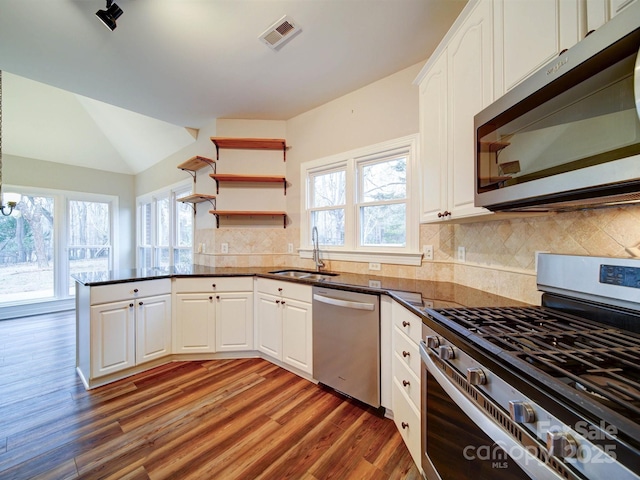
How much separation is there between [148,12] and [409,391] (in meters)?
2.94

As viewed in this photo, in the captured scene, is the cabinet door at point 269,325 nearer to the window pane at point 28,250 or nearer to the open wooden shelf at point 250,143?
the open wooden shelf at point 250,143

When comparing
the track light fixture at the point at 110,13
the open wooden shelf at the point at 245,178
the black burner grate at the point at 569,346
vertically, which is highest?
the track light fixture at the point at 110,13

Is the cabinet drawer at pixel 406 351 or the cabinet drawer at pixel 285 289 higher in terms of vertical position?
Answer: the cabinet drawer at pixel 285 289

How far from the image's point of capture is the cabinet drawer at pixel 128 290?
2111 millimetres

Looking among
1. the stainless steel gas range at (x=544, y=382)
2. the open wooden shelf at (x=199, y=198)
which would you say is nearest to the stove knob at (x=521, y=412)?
the stainless steel gas range at (x=544, y=382)

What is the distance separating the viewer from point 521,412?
2.06 ft

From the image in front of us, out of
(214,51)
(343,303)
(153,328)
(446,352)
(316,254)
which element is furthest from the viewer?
(316,254)

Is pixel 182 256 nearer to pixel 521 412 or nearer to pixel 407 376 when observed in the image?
pixel 407 376

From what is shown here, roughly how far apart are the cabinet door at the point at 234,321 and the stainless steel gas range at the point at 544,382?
186 cm

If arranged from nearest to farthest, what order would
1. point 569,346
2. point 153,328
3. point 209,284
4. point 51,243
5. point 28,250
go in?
1. point 569,346
2. point 153,328
3. point 209,284
4. point 28,250
5. point 51,243

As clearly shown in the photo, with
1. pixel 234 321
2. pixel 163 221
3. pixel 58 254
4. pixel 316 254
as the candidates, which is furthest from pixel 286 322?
pixel 58 254

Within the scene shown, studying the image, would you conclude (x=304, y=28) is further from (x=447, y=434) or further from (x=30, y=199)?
(x=30, y=199)

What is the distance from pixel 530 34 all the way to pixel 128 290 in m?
3.14

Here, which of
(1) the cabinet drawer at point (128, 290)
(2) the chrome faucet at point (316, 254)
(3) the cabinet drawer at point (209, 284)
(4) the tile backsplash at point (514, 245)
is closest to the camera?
(4) the tile backsplash at point (514, 245)
